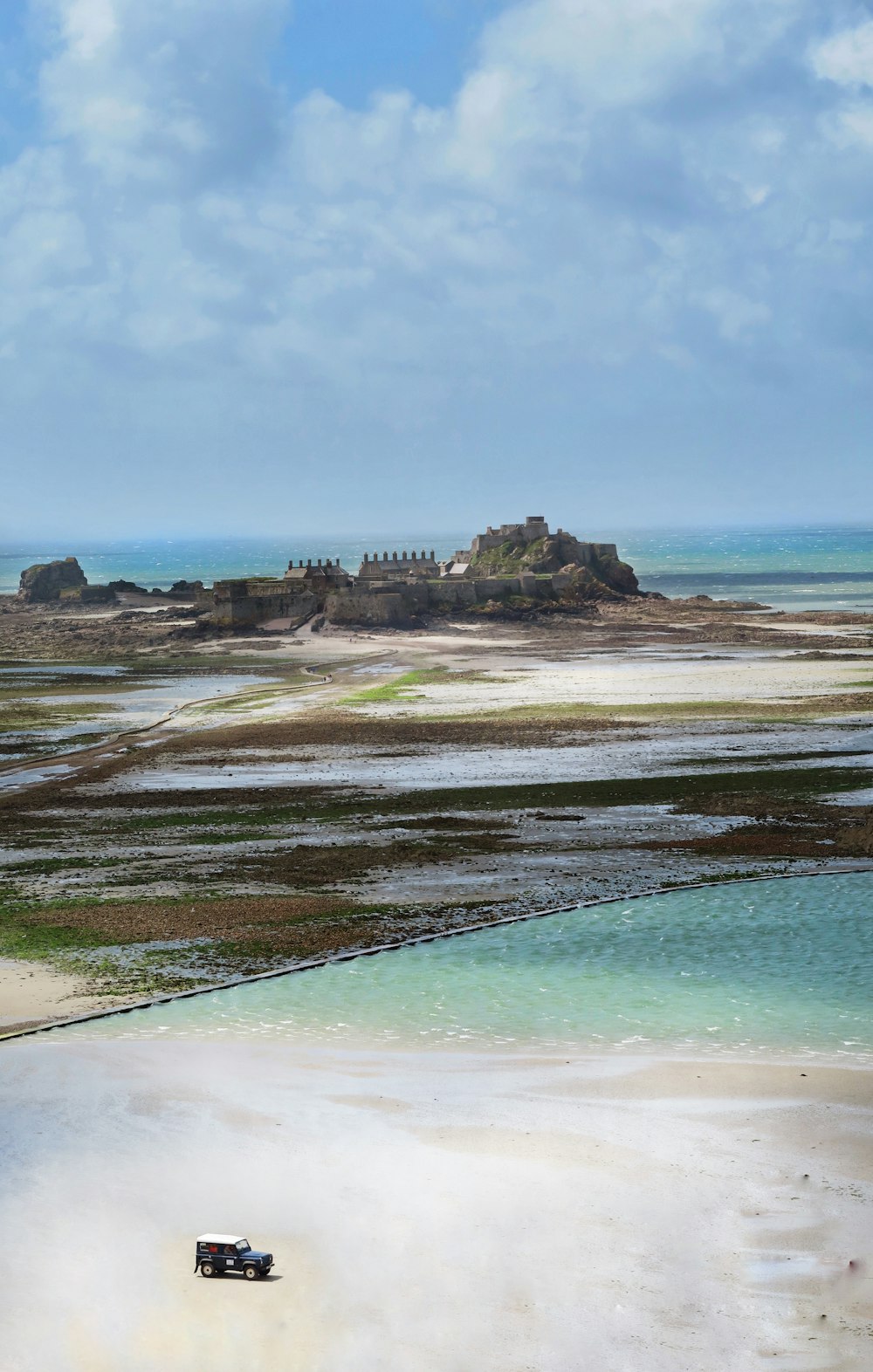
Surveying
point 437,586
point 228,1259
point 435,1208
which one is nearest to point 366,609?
point 437,586

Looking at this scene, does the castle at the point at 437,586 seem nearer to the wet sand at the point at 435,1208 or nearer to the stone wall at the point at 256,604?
the stone wall at the point at 256,604

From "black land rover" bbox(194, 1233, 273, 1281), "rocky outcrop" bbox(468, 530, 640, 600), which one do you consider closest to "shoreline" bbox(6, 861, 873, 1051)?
"black land rover" bbox(194, 1233, 273, 1281)

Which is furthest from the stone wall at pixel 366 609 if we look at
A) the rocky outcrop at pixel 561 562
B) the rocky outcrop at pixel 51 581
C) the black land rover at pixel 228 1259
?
the black land rover at pixel 228 1259

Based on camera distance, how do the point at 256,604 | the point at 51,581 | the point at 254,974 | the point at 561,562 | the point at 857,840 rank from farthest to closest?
the point at 51,581 → the point at 561,562 → the point at 256,604 → the point at 857,840 → the point at 254,974

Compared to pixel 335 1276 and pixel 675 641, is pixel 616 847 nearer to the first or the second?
pixel 335 1276

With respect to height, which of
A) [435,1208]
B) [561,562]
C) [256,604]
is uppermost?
[561,562]

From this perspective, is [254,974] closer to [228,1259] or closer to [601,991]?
[601,991]
